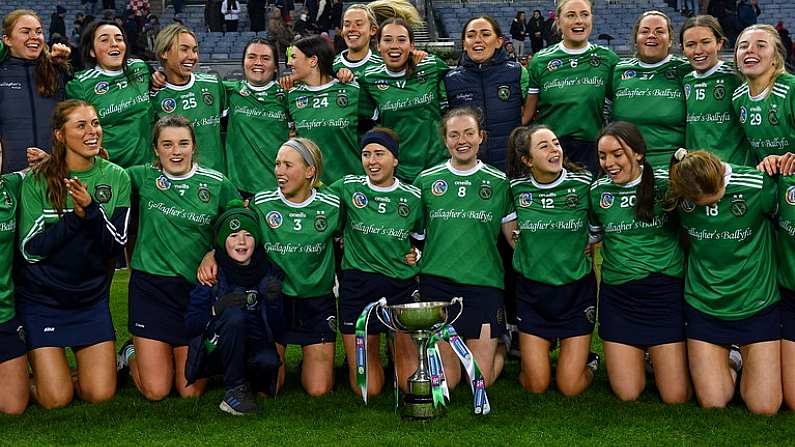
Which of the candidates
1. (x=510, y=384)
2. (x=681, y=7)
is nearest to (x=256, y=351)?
(x=510, y=384)

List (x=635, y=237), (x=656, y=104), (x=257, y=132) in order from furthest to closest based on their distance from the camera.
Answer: (x=257, y=132)
(x=656, y=104)
(x=635, y=237)

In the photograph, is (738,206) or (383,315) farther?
(383,315)

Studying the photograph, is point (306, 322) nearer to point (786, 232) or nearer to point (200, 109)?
point (200, 109)

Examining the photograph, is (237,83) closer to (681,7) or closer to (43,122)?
(43,122)

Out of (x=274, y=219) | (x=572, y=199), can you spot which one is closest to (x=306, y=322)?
(x=274, y=219)

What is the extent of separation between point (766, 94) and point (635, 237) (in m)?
0.98

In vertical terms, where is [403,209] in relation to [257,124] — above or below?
A: below

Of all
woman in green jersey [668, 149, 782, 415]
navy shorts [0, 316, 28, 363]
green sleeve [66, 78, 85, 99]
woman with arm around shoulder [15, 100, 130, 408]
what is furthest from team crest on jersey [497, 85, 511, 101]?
navy shorts [0, 316, 28, 363]

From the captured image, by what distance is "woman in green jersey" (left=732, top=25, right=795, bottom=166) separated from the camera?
16.8 feet

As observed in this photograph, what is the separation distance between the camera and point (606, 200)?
17.1 feet

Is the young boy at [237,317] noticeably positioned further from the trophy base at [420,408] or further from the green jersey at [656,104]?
the green jersey at [656,104]

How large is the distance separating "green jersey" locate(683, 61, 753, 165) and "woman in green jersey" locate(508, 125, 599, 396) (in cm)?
74

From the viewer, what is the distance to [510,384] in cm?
550

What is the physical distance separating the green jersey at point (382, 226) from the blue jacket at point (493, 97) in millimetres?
799
